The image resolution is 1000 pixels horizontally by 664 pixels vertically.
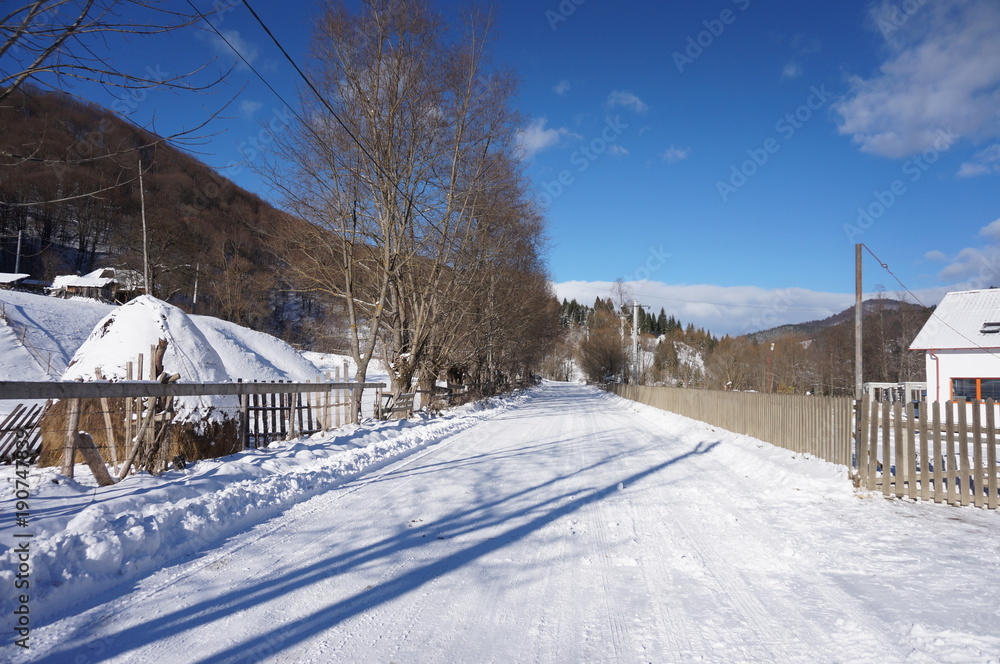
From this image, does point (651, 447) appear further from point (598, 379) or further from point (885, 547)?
point (598, 379)

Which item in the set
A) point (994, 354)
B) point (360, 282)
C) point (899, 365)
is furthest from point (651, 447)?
point (899, 365)

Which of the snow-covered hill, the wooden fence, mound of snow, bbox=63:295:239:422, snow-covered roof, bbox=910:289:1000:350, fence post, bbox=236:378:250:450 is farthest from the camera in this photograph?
snow-covered roof, bbox=910:289:1000:350

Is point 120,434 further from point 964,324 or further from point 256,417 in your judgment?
A: point 964,324

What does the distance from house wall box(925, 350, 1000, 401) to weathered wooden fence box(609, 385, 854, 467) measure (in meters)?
15.2

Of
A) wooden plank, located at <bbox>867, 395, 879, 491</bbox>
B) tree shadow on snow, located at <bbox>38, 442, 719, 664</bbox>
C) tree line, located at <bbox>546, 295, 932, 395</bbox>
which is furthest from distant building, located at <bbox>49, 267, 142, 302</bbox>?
wooden plank, located at <bbox>867, 395, 879, 491</bbox>

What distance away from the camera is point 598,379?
81.1 metres

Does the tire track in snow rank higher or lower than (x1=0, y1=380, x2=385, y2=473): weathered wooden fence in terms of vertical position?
lower

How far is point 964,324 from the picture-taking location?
26531mm

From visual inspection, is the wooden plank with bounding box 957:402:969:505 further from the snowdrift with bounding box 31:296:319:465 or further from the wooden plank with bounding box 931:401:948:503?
the snowdrift with bounding box 31:296:319:465

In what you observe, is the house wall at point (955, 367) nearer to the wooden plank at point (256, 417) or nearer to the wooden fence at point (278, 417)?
the wooden fence at point (278, 417)

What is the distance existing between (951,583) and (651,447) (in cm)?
842

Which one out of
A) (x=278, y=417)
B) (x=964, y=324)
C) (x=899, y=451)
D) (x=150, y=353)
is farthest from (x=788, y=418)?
(x=964, y=324)

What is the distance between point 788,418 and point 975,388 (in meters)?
21.7

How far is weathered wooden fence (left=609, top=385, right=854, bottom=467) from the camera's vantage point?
838 cm
